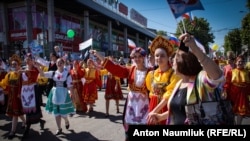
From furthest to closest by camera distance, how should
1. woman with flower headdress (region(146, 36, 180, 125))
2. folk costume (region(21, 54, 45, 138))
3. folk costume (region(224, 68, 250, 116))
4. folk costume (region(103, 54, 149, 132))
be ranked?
1. folk costume (region(224, 68, 250, 116))
2. folk costume (region(21, 54, 45, 138))
3. folk costume (region(103, 54, 149, 132))
4. woman with flower headdress (region(146, 36, 180, 125))

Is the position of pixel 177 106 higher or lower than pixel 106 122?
higher

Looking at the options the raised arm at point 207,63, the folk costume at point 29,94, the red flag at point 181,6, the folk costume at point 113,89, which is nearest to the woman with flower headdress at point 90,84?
the folk costume at point 113,89

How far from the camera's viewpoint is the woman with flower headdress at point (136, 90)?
4.27m

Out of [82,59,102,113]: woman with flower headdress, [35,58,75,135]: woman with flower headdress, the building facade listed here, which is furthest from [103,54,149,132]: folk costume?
the building facade

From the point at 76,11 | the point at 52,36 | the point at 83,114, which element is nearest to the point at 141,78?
the point at 83,114

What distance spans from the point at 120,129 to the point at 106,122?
3.10ft

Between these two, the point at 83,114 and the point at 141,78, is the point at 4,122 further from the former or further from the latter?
the point at 141,78

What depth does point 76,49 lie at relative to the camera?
33.5 m

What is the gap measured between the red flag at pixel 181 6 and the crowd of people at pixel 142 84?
0.57m

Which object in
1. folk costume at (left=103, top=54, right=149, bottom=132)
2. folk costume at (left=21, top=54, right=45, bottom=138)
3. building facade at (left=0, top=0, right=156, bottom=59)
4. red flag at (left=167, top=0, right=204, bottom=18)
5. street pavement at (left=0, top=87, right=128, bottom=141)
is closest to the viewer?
red flag at (left=167, top=0, right=204, bottom=18)

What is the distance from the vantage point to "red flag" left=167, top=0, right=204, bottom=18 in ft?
10.9

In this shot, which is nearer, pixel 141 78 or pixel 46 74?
pixel 141 78

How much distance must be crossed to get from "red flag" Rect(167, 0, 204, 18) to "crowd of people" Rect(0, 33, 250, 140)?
57 centimetres

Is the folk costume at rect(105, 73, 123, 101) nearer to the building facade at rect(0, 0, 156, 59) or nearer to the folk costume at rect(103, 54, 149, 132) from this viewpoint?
the folk costume at rect(103, 54, 149, 132)
